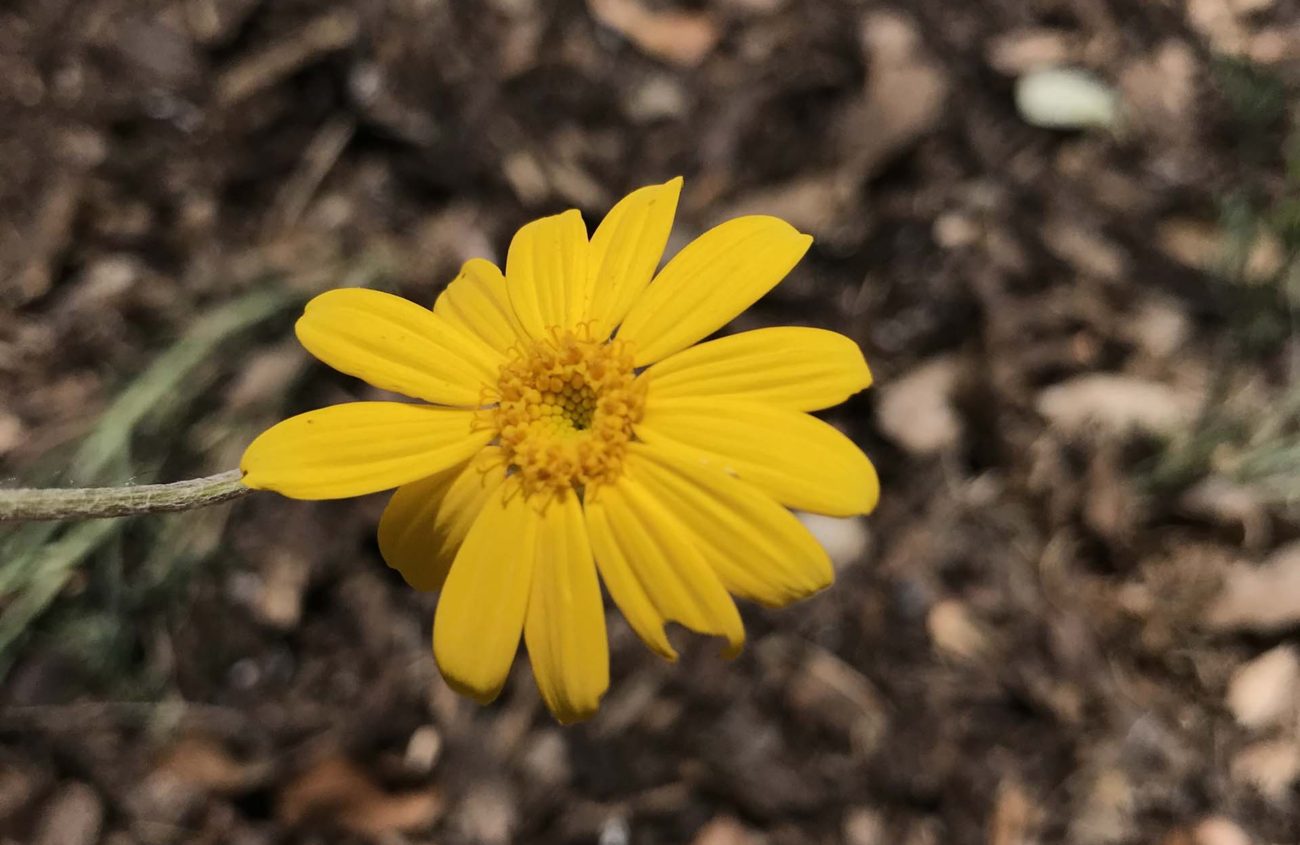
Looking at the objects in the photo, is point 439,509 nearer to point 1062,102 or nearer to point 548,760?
point 548,760

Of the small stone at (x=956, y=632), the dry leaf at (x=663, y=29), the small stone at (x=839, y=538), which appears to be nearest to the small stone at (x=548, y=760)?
the small stone at (x=839, y=538)

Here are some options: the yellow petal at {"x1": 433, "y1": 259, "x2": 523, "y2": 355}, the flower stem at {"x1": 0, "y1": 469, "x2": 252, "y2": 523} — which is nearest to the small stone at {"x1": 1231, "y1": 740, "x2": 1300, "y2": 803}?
the yellow petal at {"x1": 433, "y1": 259, "x2": 523, "y2": 355}

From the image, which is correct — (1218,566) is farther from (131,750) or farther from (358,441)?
(131,750)

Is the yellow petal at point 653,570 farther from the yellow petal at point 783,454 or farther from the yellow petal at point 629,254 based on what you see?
the yellow petal at point 629,254

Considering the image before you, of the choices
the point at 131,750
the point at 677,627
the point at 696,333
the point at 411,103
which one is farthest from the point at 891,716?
the point at 411,103

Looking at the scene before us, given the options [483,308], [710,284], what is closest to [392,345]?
[483,308]

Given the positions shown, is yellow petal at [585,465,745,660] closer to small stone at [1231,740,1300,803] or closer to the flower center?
the flower center
